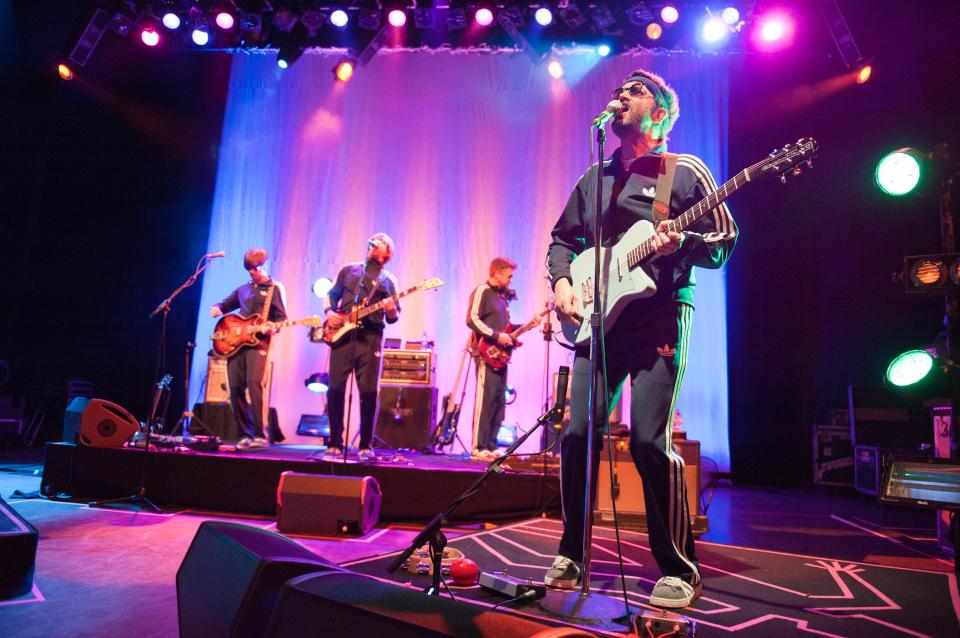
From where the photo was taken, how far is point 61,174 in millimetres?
10703

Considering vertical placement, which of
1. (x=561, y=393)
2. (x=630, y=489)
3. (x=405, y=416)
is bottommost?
(x=630, y=489)

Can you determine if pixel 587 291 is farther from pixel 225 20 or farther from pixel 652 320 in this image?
pixel 225 20

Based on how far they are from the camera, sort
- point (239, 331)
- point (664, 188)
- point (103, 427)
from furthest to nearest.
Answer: point (239, 331) → point (103, 427) → point (664, 188)

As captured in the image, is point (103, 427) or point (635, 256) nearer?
point (635, 256)

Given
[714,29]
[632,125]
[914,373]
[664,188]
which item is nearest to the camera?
[664,188]

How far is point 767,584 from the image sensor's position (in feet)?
10.6

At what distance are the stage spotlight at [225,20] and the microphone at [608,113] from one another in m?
8.75

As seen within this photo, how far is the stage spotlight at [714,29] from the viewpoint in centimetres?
901

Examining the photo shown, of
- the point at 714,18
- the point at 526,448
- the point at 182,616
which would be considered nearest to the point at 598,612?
the point at 182,616

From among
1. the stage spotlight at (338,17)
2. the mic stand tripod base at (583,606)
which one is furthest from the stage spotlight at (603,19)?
the mic stand tripod base at (583,606)

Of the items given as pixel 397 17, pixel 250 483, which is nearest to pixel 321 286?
pixel 397 17

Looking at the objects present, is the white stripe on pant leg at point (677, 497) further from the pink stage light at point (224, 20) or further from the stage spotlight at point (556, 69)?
the pink stage light at point (224, 20)

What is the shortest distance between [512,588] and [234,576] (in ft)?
4.39

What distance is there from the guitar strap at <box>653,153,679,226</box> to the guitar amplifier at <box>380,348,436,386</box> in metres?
5.87
